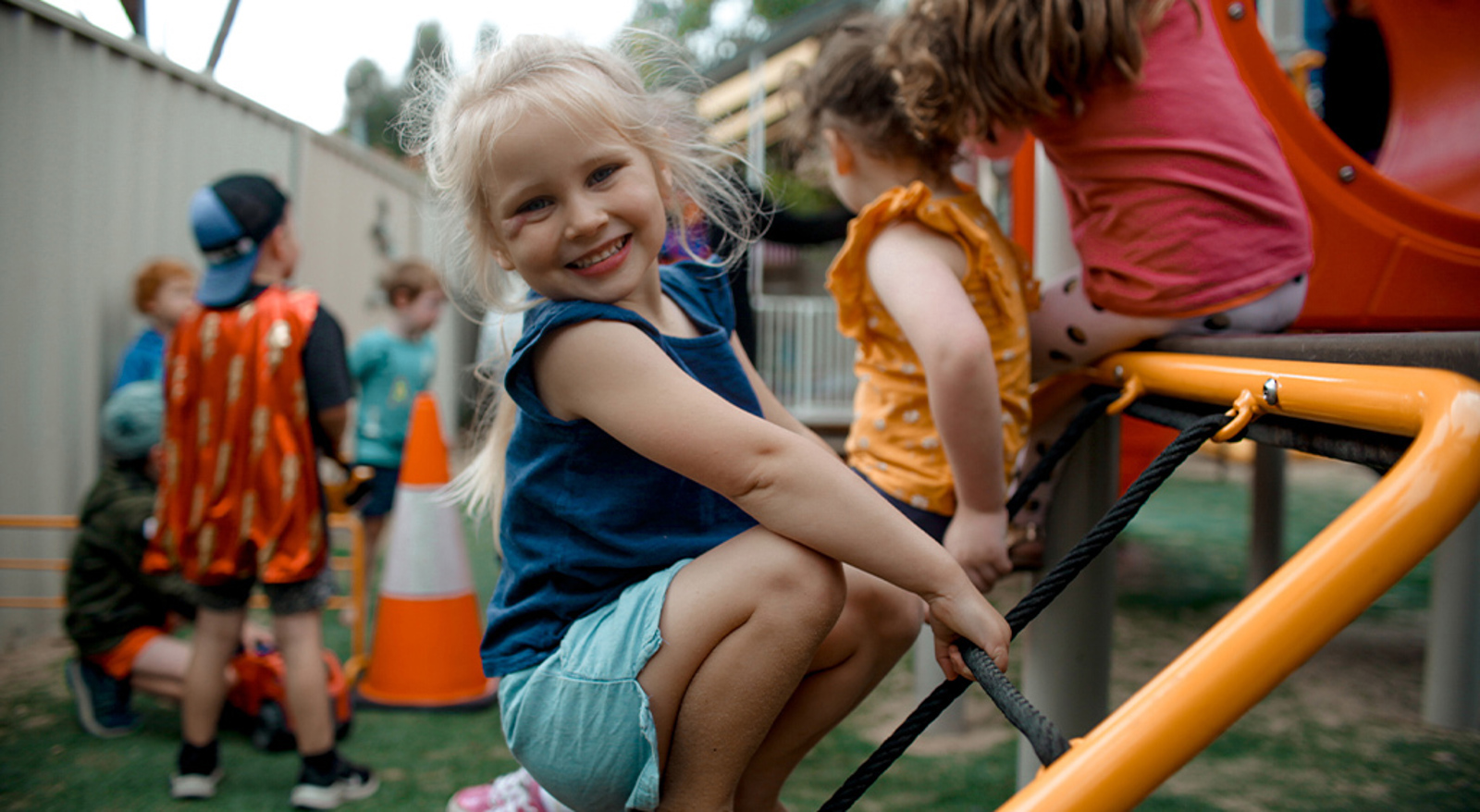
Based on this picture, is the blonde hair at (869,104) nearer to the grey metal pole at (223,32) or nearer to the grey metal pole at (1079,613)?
the grey metal pole at (1079,613)

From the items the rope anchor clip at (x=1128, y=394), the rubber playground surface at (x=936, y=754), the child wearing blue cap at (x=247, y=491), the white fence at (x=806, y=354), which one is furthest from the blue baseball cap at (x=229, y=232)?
the white fence at (x=806, y=354)

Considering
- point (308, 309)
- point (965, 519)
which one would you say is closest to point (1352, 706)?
point (965, 519)

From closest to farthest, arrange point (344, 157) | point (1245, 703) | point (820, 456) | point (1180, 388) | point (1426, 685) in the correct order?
point (1245, 703) → point (820, 456) → point (1180, 388) → point (1426, 685) → point (344, 157)

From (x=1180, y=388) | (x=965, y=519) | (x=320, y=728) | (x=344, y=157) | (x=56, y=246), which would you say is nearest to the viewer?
(x=1180, y=388)

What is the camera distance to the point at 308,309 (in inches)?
96.4

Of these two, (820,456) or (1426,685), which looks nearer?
(820,456)

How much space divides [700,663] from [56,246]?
3.64 metres

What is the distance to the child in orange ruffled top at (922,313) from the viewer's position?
1.34 m

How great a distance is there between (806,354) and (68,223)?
21.3ft

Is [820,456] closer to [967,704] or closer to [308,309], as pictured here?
Result: [308,309]

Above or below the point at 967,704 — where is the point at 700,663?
above

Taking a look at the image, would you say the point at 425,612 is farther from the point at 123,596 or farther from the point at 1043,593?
the point at 1043,593

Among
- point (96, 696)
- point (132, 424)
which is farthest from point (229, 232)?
point (96, 696)

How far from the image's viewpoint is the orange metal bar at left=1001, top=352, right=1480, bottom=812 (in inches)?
26.5
